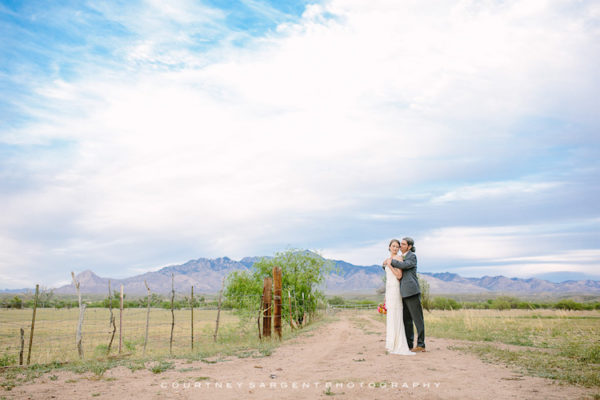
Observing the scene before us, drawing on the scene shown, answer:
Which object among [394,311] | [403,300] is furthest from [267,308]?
[403,300]

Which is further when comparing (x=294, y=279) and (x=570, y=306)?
(x=570, y=306)

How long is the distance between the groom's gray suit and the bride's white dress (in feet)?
0.43

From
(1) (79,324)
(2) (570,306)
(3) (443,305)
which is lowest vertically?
(2) (570,306)

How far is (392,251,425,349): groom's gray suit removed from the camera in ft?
30.2

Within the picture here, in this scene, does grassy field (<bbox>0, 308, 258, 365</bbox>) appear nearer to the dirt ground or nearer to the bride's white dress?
the dirt ground

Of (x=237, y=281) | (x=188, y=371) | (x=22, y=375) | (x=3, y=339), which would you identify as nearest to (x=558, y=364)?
(x=188, y=371)

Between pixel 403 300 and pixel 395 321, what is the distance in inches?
19.3

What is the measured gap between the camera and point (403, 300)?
31.0ft

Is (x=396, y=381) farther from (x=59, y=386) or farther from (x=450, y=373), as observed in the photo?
(x=59, y=386)

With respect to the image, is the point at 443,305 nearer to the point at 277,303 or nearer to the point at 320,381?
the point at 277,303

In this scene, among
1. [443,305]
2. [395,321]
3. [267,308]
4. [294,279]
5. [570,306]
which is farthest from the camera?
[443,305]

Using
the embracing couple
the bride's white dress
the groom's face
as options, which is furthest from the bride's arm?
the groom's face

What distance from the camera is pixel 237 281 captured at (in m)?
22.0

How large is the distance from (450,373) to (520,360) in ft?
7.05
